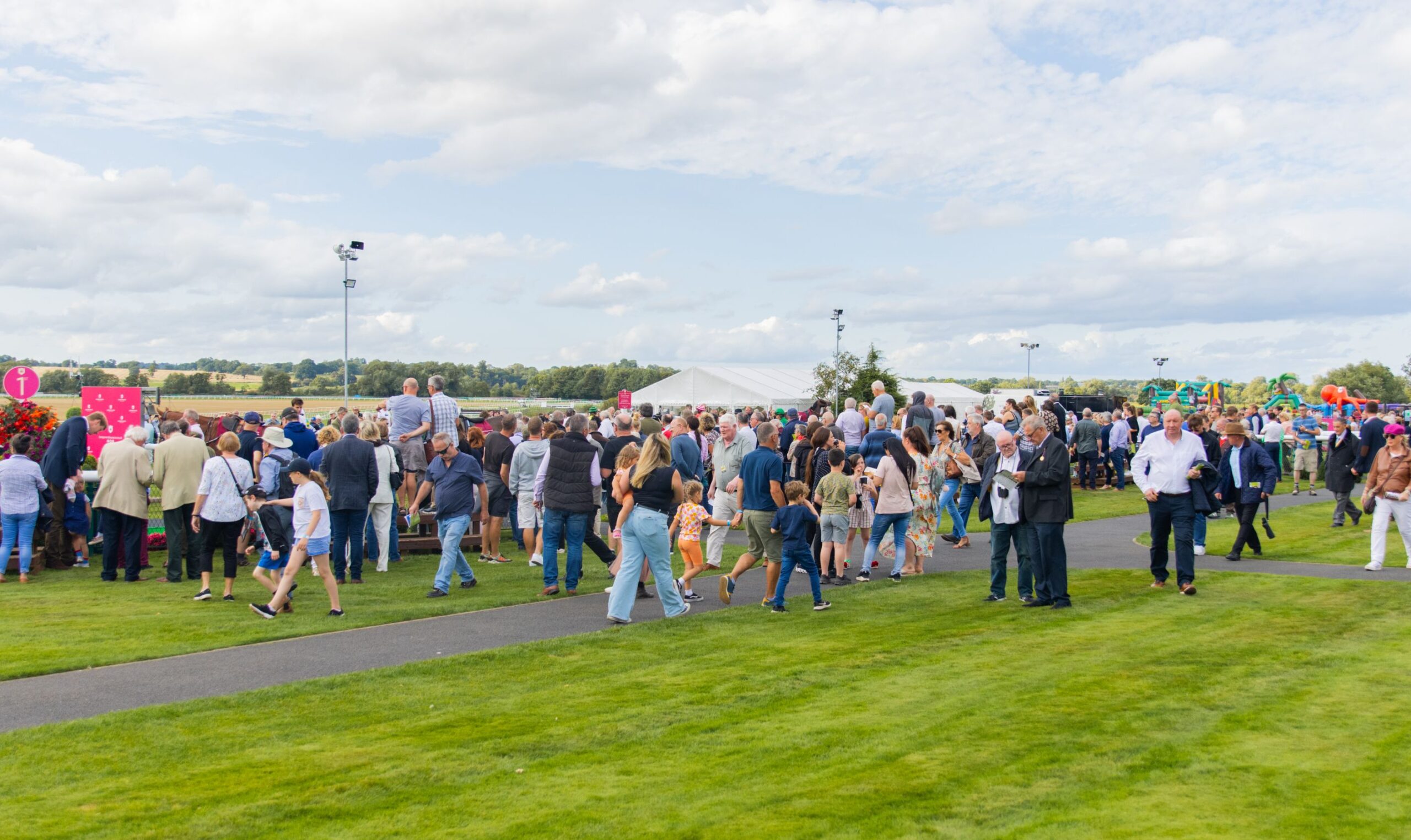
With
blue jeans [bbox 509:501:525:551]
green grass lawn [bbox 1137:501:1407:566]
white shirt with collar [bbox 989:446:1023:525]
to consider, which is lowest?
green grass lawn [bbox 1137:501:1407:566]

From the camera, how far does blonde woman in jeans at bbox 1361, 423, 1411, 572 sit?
12156 millimetres

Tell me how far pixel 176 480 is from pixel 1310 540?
15553 millimetres

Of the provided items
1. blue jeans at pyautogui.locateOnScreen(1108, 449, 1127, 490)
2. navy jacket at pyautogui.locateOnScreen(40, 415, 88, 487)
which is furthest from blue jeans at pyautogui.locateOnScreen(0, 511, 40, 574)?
blue jeans at pyautogui.locateOnScreen(1108, 449, 1127, 490)

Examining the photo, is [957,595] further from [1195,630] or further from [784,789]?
[784,789]

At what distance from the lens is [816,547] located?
13.0 m

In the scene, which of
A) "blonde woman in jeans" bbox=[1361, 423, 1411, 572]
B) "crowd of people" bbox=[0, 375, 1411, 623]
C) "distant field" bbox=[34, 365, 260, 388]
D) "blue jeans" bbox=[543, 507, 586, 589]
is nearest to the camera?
"crowd of people" bbox=[0, 375, 1411, 623]

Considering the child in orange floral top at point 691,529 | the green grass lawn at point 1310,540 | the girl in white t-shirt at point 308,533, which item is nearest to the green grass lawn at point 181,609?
the girl in white t-shirt at point 308,533

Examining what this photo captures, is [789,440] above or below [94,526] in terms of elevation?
above

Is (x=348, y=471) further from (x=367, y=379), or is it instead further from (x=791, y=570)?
(x=367, y=379)

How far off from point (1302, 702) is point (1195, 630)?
2332mm

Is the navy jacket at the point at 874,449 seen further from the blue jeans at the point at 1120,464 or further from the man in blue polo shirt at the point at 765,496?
the blue jeans at the point at 1120,464

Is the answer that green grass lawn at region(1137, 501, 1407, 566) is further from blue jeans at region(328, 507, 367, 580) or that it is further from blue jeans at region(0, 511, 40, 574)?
blue jeans at region(0, 511, 40, 574)

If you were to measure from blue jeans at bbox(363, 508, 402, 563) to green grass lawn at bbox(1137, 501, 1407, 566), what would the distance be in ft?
34.7

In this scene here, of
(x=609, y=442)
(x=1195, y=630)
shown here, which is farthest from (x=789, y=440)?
(x=1195, y=630)
